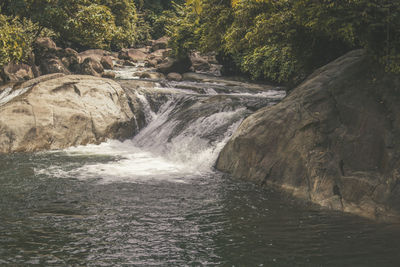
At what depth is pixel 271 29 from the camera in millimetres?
10016

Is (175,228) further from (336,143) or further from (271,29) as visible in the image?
(271,29)

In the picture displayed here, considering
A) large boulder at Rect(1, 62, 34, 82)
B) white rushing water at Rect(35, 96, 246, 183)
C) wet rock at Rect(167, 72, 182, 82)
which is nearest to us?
white rushing water at Rect(35, 96, 246, 183)

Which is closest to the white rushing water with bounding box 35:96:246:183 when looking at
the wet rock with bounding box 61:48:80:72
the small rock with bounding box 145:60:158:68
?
the wet rock with bounding box 61:48:80:72

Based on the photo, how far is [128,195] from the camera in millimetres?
6984

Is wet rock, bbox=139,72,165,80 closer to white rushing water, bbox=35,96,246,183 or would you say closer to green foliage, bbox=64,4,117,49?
green foliage, bbox=64,4,117,49

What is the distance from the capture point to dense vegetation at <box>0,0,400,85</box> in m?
6.68

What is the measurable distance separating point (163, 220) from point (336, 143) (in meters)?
3.47

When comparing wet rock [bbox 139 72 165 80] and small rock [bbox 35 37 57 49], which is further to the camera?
wet rock [bbox 139 72 165 80]

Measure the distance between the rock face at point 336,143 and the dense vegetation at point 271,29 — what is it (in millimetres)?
676

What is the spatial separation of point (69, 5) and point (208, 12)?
6726mm

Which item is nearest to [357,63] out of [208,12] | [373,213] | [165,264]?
[373,213]

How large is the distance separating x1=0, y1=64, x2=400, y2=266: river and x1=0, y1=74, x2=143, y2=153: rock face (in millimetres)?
1344

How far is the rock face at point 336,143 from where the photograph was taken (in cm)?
609

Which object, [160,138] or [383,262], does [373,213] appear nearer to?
[383,262]
